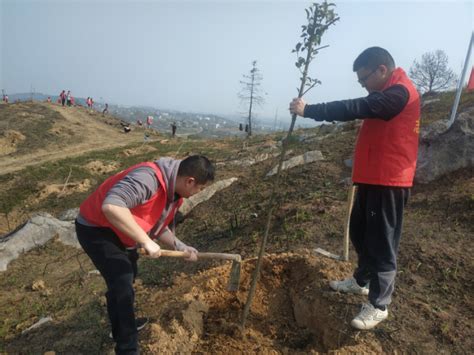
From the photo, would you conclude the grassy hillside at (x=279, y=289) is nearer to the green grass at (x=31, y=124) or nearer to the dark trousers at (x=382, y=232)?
the dark trousers at (x=382, y=232)

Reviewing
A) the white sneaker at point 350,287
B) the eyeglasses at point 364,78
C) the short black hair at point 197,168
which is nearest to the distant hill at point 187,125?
the white sneaker at point 350,287

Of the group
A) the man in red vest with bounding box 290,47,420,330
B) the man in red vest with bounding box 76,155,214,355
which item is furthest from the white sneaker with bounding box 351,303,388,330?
the man in red vest with bounding box 76,155,214,355

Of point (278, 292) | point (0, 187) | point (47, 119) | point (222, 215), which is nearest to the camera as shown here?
point (278, 292)

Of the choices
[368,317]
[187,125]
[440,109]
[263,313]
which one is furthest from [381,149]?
[187,125]

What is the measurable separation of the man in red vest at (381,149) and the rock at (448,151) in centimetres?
407

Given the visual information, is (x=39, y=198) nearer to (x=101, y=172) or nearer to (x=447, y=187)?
(x=101, y=172)

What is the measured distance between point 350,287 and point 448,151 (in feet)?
14.1

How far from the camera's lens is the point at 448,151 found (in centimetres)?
615

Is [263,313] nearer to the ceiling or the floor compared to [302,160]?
nearer to the floor

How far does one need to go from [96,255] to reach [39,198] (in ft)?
32.3

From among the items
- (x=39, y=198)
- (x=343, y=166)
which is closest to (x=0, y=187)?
(x=39, y=198)

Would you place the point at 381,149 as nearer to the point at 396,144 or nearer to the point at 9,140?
the point at 396,144

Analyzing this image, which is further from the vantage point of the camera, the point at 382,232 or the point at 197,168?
the point at 382,232

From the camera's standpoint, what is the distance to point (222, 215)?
6777mm
